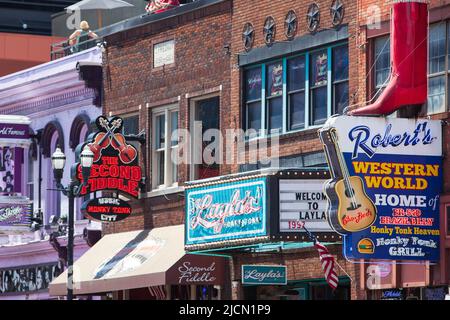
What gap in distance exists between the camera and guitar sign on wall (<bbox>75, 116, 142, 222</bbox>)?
34.8 meters

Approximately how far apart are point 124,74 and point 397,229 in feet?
46.3

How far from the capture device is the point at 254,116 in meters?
32.1

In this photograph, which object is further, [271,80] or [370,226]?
[271,80]

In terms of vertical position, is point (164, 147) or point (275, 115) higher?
point (275, 115)

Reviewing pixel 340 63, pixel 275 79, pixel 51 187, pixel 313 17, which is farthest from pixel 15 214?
pixel 340 63

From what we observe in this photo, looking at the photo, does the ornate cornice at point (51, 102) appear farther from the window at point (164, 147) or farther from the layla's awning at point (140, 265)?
the layla's awning at point (140, 265)

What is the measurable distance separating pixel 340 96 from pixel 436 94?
12.1 ft

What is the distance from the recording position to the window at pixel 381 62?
2684 cm

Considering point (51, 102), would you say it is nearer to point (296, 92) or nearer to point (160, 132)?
point (160, 132)

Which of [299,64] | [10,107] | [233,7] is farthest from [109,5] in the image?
[299,64]

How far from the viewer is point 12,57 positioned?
57.9m

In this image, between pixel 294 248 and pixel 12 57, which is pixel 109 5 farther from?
pixel 294 248

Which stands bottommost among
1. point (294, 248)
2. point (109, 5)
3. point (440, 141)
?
point (294, 248)

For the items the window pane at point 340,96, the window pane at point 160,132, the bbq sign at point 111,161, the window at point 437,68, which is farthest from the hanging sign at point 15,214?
the window at point 437,68
